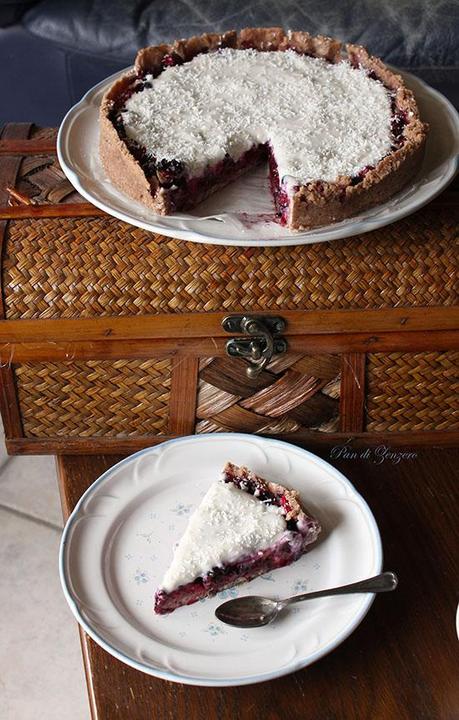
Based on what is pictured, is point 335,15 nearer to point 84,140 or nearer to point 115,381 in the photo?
point 84,140

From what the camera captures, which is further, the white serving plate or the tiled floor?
the tiled floor

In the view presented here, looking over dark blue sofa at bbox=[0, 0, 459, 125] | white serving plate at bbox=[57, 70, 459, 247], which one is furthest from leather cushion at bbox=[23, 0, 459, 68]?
white serving plate at bbox=[57, 70, 459, 247]

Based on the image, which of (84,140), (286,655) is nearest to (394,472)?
(286,655)

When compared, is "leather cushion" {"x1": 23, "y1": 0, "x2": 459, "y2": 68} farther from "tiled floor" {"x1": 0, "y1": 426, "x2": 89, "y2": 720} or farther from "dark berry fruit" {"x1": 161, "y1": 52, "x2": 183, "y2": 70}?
"tiled floor" {"x1": 0, "y1": 426, "x2": 89, "y2": 720}

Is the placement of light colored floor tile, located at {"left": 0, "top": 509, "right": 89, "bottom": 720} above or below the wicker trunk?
below

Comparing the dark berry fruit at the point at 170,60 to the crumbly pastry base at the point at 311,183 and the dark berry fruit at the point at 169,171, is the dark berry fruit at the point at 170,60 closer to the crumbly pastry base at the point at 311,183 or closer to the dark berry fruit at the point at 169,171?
Result: the crumbly pastry base at the point at 311,183
